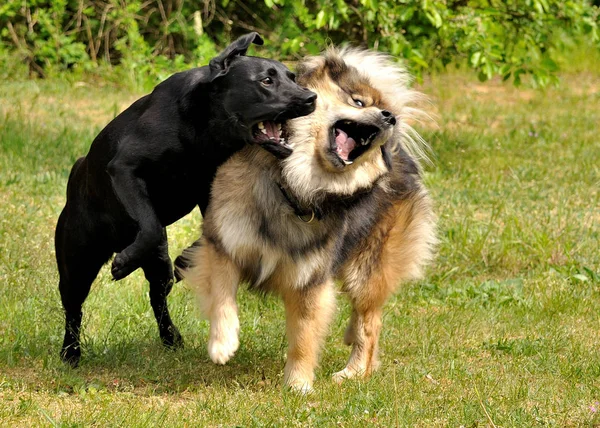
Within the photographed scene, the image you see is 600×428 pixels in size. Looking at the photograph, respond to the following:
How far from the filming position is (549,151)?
10102 mm

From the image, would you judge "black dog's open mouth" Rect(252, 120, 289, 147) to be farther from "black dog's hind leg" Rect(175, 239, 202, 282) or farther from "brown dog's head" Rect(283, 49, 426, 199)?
"black dog's hind leg" Rect(175, 239, 202, 282)

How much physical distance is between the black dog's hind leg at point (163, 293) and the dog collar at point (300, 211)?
0.88 m

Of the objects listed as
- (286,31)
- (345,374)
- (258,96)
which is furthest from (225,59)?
(286,31)

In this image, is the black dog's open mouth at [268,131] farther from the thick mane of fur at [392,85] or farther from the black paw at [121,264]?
the black paw at [121,264]

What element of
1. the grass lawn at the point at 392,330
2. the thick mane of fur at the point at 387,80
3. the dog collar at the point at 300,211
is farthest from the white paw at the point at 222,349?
the thick mane of fur at the point at 387,80

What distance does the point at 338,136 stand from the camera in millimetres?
4363

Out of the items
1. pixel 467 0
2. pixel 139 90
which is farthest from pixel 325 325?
pixel 139 90

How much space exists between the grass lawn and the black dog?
0.61 metres

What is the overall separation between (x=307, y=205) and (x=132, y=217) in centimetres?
83

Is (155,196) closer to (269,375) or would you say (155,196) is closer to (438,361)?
(269,375)

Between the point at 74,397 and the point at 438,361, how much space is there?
194 centimetres

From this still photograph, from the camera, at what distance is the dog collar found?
14.4 feet

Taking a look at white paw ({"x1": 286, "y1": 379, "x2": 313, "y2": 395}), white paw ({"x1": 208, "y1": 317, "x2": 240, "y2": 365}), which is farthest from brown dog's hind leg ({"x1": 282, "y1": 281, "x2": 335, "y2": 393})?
white paw ({"x1": 208, "y1": 317, "x2": 240, "y2": 365})

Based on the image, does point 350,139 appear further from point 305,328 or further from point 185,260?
point 185,260
